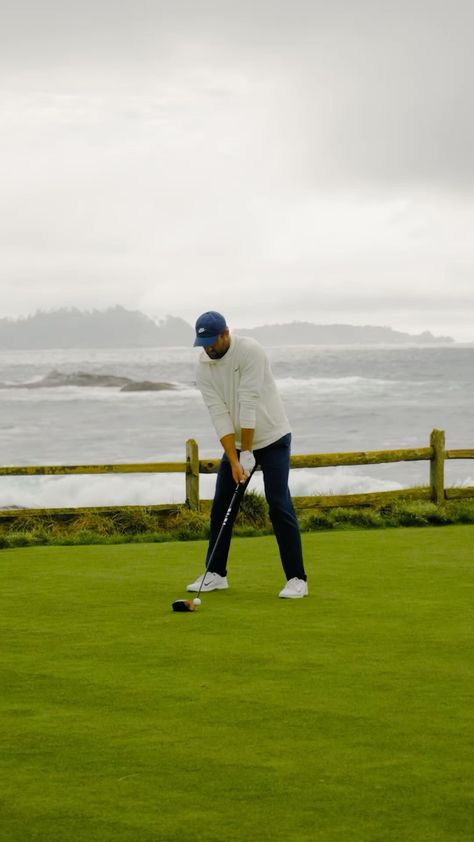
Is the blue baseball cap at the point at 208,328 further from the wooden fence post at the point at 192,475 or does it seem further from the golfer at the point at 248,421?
the wooden fence post at the point at 192,475

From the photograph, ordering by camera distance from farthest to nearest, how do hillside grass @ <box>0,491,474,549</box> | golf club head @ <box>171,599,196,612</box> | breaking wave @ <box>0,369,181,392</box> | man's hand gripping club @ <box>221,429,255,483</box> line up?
Result: breaking wave @ <box>0,369,181,392</box>, hillside grass @ <box>0,491,474,549</box>, man's hand gripping club @ <box>221,429,255,483</box>, golf club head @ <box>171,599,196,612</box>

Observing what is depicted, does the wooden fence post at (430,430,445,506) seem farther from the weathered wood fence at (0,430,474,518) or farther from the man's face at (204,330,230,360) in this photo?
the man's face at (204,330,230,360)

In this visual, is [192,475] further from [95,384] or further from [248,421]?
[95,384]

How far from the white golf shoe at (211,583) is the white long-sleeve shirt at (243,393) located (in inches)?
36.6

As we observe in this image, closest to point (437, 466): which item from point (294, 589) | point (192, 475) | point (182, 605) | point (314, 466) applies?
point (314, 466)

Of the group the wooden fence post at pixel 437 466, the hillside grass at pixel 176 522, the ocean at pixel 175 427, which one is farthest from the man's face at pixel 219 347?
the ocean at pixel 175 427

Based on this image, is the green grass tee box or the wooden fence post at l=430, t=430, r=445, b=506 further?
the wooden fence post at l=430, t=430, r=445, b=506

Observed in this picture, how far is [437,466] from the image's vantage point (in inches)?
501

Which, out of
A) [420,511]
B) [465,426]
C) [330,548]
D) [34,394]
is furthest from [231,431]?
[34,394]

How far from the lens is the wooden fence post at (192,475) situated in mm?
11695

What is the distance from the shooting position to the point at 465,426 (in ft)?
169

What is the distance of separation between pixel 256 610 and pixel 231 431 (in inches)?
45.2

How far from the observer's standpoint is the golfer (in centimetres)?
736

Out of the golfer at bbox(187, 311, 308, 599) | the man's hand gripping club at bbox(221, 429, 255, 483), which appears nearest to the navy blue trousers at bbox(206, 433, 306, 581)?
the golfer at bbox(187, 311, 308, 599)
